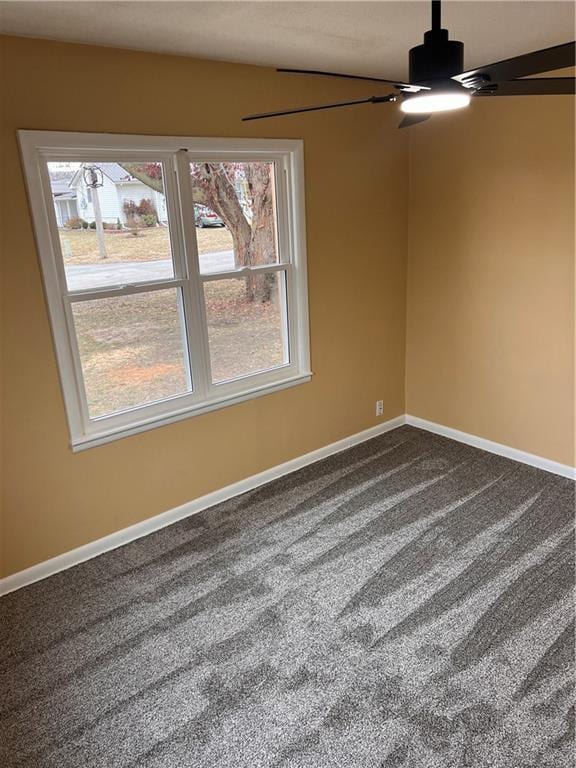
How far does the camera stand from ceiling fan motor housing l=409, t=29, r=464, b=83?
5.01 feet

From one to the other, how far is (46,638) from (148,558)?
65 cm

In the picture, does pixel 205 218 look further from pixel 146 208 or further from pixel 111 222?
pixel 111 222

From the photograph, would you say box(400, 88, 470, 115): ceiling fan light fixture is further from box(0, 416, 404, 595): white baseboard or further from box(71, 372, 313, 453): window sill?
box(0, 416, 404, 595): white baseboard

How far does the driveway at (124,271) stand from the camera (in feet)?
9.04

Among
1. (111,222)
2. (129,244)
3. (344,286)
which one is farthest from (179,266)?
(344,286)

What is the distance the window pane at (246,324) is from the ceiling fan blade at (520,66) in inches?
76.9

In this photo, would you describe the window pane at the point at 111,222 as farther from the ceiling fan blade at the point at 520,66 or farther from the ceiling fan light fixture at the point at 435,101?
the ceiling fan blade at the point at 520,66

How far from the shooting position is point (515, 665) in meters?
2.22

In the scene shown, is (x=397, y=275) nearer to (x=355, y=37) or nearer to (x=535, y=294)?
(x=535, y=294)

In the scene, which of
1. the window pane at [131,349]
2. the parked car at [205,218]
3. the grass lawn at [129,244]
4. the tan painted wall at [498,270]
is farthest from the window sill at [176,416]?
the tan painted wall at [498,270]

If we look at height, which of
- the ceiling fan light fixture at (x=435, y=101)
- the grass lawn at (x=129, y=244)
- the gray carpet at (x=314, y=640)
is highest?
the ceiling fan light fixture at (x=435, y=101)

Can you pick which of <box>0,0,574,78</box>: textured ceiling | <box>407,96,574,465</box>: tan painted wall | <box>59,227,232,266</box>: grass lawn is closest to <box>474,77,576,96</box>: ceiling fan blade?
<box>0,0,574,78</box>: textured ceiling

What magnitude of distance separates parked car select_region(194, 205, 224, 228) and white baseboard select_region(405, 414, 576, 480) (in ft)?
7.60

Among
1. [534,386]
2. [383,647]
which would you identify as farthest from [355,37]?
[383,647]
